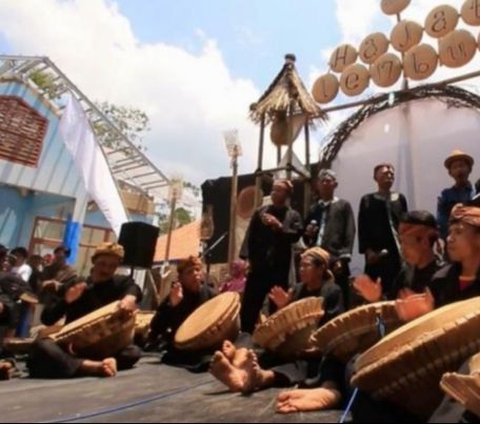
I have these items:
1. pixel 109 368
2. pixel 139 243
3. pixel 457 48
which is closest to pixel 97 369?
pixel 109 368

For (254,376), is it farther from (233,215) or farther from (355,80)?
(233,215)

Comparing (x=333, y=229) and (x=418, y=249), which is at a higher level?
(x=333, y=229)

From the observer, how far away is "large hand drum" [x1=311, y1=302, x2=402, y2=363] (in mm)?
2285

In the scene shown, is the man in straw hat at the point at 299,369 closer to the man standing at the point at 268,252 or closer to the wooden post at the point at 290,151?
the man standing at the point at 268,252

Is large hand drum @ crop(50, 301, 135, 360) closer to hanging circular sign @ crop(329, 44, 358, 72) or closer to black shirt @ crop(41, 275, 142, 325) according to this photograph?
black shirt @ crop(41, 275, 142, 325)

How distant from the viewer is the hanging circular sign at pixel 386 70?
20.3ft

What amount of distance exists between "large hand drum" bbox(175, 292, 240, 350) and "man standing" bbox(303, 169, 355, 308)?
3.00 ft

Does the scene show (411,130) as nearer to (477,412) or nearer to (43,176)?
(477,412)

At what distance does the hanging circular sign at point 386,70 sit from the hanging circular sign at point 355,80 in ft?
0.52

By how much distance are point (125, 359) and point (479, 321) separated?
2.58m

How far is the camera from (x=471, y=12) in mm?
5762

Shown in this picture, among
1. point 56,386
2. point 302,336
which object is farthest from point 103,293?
point 302,336

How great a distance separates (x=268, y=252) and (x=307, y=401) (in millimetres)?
2306

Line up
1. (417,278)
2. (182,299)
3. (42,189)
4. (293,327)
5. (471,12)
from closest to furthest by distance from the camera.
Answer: (417,278), (293,327), (182,299), (471,12), (42,189)
